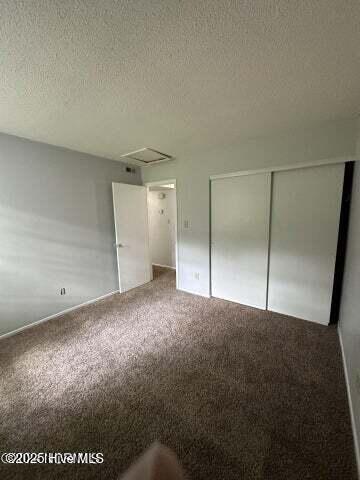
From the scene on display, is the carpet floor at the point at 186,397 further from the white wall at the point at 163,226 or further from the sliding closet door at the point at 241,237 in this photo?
the white wall at the point at 163,226

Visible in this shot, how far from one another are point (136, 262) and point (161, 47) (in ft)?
10.2

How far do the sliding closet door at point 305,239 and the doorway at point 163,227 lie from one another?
2.67 metres

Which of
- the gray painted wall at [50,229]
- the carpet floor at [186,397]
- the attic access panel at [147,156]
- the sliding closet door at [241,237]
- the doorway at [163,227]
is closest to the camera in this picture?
the carpet floor at [186,397]

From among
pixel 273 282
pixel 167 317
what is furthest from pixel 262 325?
pixel 167 317

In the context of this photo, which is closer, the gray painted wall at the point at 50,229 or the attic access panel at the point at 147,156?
the gray painted wall at the point at 50,229

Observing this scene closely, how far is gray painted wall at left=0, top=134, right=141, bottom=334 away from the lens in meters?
2.29

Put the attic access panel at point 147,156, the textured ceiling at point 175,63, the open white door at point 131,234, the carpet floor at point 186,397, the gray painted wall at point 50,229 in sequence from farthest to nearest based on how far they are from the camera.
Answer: the open white door at point 131,234
the attic access panel at point 147,156
the gray painted wall at point 50,229
the carpet floor at point 186,397
the textured ceiling at point 175,63

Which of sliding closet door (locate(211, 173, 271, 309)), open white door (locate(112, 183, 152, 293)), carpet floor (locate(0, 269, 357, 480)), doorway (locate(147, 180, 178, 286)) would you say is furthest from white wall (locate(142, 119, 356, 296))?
doorway (locate(147, 180, 178, 286))

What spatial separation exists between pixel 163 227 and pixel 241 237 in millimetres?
2649

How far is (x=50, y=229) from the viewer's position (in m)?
2.63

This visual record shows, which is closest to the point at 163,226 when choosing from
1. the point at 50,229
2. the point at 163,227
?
the point at 163,227

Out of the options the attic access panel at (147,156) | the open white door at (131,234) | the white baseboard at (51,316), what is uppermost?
the attic access panel at (147,156)

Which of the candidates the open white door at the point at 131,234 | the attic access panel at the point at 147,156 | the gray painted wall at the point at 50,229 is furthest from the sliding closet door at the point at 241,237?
the gray painted wall at the point at 50,229

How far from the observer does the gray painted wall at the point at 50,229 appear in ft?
7.52
